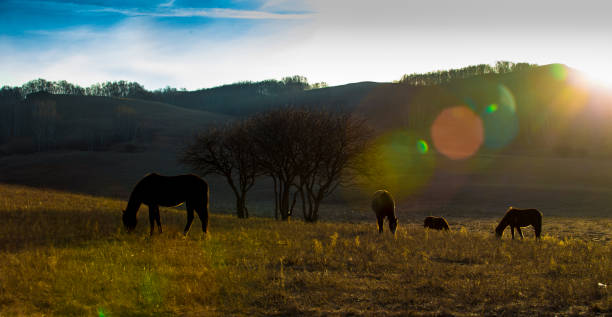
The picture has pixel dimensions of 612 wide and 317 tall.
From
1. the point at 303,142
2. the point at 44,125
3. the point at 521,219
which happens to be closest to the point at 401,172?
the point at 303,142

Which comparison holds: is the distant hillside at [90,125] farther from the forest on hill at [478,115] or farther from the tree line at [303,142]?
the tree line at [303,142]

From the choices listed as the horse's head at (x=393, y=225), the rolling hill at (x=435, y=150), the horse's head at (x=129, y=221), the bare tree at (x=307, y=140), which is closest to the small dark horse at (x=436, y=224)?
the horse's head at (x=393, y=225)

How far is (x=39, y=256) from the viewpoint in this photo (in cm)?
1083

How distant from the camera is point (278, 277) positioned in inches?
380

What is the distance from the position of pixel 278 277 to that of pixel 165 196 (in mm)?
7243

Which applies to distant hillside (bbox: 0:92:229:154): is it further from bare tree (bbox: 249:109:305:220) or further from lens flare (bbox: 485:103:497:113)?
lens flare (bbox: 485:103:497:113)

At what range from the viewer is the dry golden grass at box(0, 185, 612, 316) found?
770cm

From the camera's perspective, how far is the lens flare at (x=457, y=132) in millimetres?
112300

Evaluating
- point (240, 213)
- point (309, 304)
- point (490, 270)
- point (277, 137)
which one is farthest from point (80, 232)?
point (240, 213)

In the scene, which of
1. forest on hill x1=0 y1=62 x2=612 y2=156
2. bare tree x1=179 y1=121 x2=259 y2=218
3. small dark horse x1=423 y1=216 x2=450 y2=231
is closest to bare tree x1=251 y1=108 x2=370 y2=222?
bare tree x1=179 y1=121 x2=259 y2=218

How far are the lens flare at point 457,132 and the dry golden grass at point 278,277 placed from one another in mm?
84542

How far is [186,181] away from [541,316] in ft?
40.2

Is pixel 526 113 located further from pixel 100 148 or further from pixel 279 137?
pixel 279 137

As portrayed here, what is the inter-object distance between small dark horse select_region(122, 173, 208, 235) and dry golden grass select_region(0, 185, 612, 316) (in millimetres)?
780
